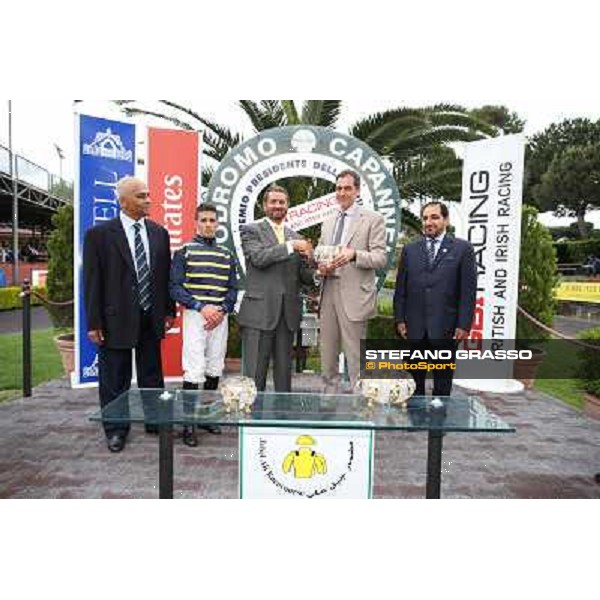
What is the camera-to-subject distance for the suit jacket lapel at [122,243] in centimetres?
321

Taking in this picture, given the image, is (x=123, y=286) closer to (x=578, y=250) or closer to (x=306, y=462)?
(x=306, y=462)

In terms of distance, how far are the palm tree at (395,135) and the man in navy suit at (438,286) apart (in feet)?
5.69

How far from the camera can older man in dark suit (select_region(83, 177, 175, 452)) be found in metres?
3.20

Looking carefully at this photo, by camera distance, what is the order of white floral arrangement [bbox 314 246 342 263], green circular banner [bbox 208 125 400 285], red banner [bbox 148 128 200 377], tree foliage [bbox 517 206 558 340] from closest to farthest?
white floral arrangement [bbox 314 246 342 263]
green circular banner [bbox 208 125 400 285]
red banner [bbox 148 128 200 377]
tree foliage [bbox 517 206 558 340]

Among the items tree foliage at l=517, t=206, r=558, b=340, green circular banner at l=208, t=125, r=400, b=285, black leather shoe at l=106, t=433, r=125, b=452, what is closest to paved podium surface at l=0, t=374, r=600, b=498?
black leather shoe at l=106, t=433, r=125, b=452

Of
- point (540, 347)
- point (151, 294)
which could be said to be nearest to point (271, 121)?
point (151, 294)

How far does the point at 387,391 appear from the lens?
2.52 meters

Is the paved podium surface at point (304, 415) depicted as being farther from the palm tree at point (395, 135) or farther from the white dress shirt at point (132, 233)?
the palm tree at point (395, 135)

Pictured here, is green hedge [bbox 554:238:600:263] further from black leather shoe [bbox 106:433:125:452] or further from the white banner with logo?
black leather shoe [bbox 106:433:125:452]

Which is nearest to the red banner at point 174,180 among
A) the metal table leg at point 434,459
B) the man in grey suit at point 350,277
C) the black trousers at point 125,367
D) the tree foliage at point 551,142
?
the black trousers at point 125,367

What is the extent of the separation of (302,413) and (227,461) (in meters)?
0.85

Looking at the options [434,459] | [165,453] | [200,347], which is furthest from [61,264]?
[434,459]

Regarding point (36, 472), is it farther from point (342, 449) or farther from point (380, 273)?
point (380, 273)

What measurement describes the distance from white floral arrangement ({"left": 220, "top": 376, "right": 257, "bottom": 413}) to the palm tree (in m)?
2.74
